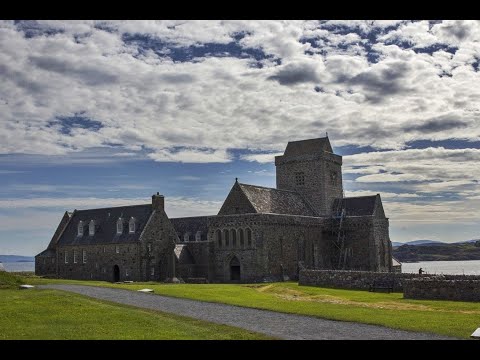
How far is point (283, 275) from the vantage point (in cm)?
6662

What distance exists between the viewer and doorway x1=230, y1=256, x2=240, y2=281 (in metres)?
66.6

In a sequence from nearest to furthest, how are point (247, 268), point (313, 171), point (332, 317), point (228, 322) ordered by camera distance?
1. point (228, 322)
2. point (332, 317)
3. point (247, 268)
4. point (313, 171)

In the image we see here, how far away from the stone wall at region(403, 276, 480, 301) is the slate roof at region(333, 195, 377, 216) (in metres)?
34.4

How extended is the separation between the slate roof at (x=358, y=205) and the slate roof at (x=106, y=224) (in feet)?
92.4

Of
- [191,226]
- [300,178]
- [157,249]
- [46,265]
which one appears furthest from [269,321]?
[46,265]

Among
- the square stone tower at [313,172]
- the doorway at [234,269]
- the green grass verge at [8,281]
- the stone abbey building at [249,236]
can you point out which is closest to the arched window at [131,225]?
the stone abbey building at [249,236]

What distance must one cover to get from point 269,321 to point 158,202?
161 feet

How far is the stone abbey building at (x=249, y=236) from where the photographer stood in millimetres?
66562

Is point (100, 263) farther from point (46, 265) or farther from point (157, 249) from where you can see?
point (46, 265)
